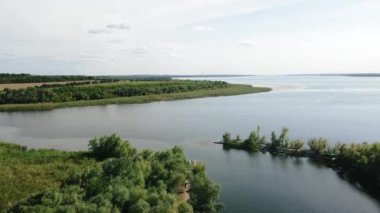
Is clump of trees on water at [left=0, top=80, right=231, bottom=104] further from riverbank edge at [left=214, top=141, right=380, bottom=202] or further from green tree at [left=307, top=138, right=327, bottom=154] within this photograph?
green tree at [left=307, top=138, right=327, bottom=154]

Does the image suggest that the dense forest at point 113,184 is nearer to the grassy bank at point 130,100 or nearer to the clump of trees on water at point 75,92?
the grassy bank at point 130,100

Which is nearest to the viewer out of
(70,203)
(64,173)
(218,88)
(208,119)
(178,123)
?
(70,203)

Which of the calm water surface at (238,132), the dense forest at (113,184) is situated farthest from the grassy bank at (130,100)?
the dense forest at (113,184)

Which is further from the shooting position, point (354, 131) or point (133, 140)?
point (354, 131)

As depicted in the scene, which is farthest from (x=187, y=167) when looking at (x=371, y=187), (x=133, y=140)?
(x=133, y=140)

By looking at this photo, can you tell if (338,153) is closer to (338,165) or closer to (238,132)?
→ (338,165)

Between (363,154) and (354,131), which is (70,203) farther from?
(354,131)

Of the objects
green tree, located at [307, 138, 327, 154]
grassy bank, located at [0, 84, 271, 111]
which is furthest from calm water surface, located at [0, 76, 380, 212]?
grassy bank, located at [0, 84, 271, 111]
